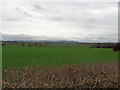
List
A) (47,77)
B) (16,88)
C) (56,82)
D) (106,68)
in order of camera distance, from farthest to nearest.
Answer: (106,68) < (47,77) < (56,82) < (16,88)

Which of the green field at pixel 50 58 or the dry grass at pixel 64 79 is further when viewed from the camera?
the green field at pixel 50 58

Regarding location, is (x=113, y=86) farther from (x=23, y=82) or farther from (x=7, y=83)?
(x=7, y=83)

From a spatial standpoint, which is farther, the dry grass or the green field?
the green field

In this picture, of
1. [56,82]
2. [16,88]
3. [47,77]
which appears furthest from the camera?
[47,77]

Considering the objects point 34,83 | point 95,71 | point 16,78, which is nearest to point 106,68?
point 95,71

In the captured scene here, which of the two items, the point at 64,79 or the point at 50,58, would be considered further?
the point at 50,58

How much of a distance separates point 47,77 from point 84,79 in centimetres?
132

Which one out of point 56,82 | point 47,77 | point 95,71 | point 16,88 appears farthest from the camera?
point 95,71

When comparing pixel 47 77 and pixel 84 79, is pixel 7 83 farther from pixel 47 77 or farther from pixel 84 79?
pixel 84 79

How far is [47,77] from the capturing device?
5.48 m

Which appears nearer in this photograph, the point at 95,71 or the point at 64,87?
the point at 64,87

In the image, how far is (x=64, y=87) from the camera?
486 centimetres

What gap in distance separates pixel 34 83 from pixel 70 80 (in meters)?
1.23

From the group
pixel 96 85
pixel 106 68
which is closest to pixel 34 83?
pixel 96 85
